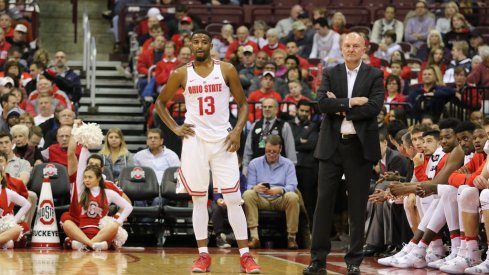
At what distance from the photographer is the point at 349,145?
9.06 metres

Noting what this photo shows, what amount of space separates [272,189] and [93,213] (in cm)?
229

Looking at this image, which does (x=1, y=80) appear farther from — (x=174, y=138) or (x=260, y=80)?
(x=260, y=80)

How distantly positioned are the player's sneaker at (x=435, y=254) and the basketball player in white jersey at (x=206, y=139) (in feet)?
6.65

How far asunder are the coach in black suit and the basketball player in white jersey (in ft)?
2.35

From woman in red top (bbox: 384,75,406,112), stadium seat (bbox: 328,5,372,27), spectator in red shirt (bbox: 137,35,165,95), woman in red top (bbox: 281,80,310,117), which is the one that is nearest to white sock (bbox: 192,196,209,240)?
woman in red top (bbox: 281,80,310,117)

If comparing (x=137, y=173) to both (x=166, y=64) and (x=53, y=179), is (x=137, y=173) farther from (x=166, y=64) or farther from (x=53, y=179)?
(x=166, y=64)

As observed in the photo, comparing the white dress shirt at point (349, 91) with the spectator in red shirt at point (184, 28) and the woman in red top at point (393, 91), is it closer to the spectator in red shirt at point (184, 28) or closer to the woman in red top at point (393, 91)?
the woman in red top at point (393, 91)

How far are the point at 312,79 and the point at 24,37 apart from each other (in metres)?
5.02

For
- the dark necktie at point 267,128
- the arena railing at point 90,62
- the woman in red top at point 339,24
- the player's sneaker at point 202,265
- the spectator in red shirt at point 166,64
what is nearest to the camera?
the player's sneaker at point 202,265

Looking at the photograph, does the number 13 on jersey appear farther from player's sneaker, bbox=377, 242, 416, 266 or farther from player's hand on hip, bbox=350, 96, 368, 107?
player's sneaker, bbox=377, 242, 416, 266

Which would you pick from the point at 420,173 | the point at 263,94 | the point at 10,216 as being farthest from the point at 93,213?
the point at 263,94

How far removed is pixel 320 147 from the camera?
915 cm

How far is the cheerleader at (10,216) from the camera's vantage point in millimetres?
11945

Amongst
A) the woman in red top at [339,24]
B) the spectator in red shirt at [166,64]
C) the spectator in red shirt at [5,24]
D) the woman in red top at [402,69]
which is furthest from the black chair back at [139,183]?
the woman in red top at [339,24]
